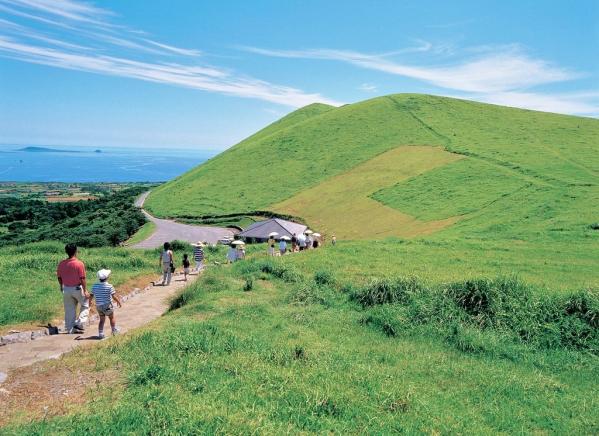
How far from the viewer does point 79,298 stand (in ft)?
35.6

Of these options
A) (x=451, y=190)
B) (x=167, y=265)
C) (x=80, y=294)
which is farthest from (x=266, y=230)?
(x=80, y=294)

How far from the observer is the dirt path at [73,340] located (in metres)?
9.29

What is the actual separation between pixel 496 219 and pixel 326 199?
23571mm

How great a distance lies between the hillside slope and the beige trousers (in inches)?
928

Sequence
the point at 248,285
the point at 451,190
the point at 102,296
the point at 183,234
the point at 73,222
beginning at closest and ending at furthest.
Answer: the point at 102,296 < the point at 248,285 < the point at 451,190 < the point at 183,234 < the point at 73,222

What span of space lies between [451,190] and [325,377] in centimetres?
3862

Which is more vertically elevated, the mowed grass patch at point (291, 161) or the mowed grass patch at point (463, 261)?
the mowed grass patch at point (291, 161)

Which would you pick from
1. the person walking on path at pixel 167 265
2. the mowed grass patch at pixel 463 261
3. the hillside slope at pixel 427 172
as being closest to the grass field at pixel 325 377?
the mowed grass patch at pixel 463 261

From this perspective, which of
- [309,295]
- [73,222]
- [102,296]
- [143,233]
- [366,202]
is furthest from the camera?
[73,222]

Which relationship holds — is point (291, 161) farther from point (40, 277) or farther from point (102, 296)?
point (102, 296)

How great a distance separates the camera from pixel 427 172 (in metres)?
51.0

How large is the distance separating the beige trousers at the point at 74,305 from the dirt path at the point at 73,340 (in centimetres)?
30

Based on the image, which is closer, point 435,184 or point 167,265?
point 167,265

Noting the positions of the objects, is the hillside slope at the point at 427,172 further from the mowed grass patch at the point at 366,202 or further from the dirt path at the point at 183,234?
the dirt path at the point at 183,234
